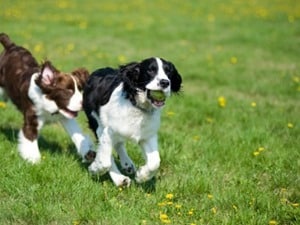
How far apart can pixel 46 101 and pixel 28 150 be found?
1.74 feet

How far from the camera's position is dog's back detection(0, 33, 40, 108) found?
19.9 feet

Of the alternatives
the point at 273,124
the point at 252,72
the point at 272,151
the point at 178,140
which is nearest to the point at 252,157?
the point at 272,151

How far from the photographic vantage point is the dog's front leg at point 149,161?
494cm

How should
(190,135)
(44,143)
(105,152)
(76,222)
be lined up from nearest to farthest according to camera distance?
(76,222), (105,152), (44,143), (190,135)

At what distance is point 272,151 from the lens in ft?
20.7

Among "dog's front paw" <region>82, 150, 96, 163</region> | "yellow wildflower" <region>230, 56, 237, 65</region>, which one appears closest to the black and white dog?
"dog's front paw" <region>82, 150, 96, 163</region>

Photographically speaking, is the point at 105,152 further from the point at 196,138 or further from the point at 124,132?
the point at 196,138

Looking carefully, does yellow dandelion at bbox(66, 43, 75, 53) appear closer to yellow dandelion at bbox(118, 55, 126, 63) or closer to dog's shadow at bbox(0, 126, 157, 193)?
yellow dandelion at bbox(118, 55, 126, 63)

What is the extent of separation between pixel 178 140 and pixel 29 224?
2635mm

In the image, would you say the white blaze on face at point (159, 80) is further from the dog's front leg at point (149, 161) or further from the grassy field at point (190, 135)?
the grassy field at point (190, 135)

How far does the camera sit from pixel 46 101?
570 cm

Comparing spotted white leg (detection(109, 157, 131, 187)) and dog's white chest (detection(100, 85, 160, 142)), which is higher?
dog's white chest (detection(100, 85, 160, 142))

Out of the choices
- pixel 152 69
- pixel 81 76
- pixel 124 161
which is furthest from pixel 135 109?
pixel 81 76

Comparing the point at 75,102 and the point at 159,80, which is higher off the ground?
the point at 159,80
